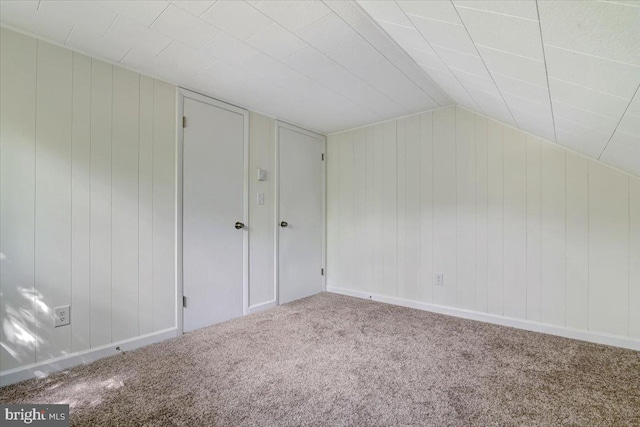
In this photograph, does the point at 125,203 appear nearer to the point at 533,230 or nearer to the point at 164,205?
the point at 164,205

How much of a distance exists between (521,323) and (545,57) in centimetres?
228

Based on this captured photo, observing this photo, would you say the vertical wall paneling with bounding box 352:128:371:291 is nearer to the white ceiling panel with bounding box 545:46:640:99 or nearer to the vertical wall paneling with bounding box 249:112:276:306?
the vertical wall paneling with bounding box 249:112:276:306

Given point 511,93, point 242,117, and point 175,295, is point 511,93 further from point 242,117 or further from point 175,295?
point 175,295

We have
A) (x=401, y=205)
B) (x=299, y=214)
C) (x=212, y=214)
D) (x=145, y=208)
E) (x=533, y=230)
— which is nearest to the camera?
(x=145, y=208)

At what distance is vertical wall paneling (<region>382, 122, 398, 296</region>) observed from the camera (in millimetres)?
3244

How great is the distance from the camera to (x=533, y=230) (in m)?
2.48

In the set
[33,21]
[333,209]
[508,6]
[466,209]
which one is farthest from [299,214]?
[508,6]

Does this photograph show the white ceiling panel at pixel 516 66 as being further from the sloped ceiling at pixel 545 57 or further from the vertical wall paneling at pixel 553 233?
the vertical wall paneling at pixel 553 233

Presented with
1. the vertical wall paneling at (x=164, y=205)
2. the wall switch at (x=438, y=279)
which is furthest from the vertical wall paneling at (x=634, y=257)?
the vertical wall paneling at (x=164, y=205)

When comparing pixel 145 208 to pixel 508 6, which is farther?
pixel 145 208

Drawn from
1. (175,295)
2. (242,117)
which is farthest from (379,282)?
(242,117)

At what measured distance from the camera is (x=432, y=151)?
299 centimetres

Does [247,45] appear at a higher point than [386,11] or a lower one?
higher

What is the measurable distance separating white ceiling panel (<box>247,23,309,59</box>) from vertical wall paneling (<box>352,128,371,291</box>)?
1.76 meters
